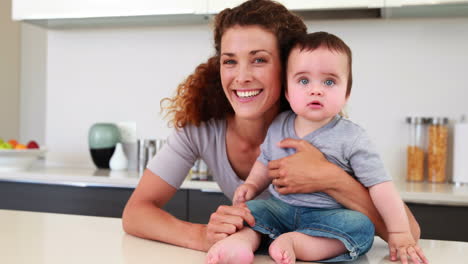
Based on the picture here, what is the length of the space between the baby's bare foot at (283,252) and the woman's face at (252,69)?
422 millimetres

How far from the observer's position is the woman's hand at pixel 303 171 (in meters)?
0.97

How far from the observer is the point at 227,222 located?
92cm

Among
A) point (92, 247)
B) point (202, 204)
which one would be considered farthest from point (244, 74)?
point (202, 204)

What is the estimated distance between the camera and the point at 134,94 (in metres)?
2.86

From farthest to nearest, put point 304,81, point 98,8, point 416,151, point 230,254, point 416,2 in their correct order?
point 98,8, point 416,151, point 416,2, point 304,81, point 230,254

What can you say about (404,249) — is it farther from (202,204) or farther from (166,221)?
(202,204)

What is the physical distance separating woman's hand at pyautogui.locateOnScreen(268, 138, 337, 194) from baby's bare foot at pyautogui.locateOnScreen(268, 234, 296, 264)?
150 millimetres

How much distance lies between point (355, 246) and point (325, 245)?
50 mm

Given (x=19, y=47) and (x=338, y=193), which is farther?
(x=19, y=47)

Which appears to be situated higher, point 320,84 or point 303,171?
point 320,84

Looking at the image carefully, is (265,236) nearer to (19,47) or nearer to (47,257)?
(47,257)

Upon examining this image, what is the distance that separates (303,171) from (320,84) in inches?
6.9

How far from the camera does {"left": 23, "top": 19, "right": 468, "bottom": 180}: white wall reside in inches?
97.0

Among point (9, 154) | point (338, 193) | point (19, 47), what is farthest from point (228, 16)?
point (19, 47)
